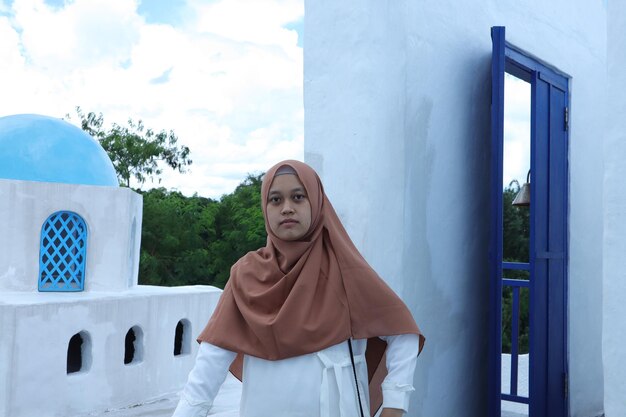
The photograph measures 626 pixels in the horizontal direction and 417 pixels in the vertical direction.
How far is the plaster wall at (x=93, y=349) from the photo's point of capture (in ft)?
19.5

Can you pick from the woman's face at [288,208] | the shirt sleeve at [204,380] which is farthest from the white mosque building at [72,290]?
the woman's face at [288,208]

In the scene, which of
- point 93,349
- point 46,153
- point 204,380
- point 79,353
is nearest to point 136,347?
point 79,353

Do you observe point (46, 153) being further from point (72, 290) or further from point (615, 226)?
point (615, 226)

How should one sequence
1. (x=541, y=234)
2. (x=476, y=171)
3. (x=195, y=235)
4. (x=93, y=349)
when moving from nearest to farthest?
(x=476, y=171)
(x=541, y=234)
(x=93, y=349)
(x=195, y=235)

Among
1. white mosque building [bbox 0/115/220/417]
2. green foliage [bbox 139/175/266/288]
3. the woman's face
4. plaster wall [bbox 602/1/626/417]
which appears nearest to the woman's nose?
the woman's face

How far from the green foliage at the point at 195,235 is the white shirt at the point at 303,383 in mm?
16679

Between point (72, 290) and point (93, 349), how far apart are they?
761 mm

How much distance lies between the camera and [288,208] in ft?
6.00

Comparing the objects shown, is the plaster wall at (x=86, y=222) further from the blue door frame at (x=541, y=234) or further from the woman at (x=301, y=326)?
the woman at (x=301, y=326)

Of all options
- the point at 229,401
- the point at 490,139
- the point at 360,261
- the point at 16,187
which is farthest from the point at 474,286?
the point at 16,187

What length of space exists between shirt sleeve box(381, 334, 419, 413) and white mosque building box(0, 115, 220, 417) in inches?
198

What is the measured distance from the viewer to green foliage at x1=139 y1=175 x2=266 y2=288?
18750 mm

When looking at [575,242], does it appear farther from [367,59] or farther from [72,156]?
[72,156]

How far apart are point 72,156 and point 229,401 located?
10.7 ft
